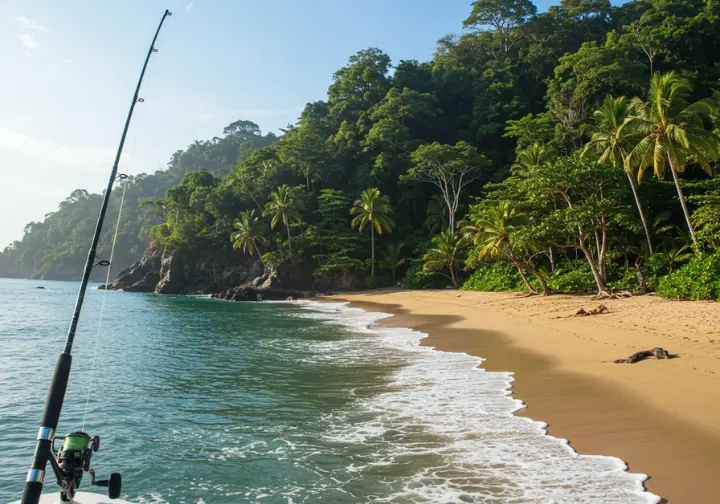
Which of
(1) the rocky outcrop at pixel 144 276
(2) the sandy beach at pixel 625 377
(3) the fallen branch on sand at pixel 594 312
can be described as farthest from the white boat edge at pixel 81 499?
(1) the rocky outcrop at pixel 144 276

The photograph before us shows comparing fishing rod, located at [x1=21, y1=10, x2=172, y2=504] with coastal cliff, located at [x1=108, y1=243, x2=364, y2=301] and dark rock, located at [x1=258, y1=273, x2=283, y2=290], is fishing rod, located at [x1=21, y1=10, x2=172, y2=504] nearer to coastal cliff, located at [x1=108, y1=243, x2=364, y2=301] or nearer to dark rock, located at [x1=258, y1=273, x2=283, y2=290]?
coastal cliff, located at [x1=108, y1=243, x2=364, y2=301]

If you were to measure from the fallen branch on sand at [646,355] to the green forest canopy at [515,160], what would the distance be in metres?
8.73

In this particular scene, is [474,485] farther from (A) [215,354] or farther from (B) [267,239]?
(B) [267,239]

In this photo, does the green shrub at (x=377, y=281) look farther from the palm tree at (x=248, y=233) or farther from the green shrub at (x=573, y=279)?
the green shrub at (x=573, y=279)

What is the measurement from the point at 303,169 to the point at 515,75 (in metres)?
25.6

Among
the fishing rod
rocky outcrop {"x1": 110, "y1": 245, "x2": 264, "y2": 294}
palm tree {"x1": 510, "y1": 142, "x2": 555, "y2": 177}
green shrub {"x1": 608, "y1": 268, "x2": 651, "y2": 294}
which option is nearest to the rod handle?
the fishing rod

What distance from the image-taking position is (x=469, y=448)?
19.2 ft

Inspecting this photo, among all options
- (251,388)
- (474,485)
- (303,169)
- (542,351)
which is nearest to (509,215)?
(542,351)

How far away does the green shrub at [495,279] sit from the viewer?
3153 cm

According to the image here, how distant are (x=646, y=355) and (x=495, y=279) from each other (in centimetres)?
2354

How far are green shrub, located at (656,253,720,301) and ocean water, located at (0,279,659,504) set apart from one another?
10.2 m

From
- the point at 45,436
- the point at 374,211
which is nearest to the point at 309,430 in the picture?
the point at 45,436

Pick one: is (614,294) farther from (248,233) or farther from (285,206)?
(248,233)

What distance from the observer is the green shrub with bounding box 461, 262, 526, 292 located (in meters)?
31.5
